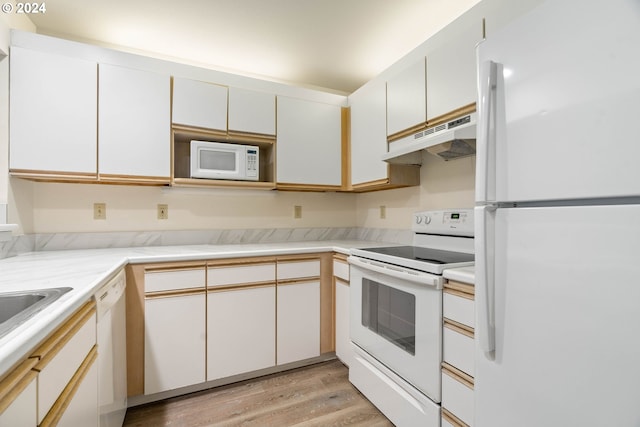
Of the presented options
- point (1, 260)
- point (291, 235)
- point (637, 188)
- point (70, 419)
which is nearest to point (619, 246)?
point (637, 188)

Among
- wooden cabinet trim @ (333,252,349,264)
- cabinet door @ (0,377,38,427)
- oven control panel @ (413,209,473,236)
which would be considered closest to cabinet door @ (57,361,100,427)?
cabinet door @ (0,377,38,427)

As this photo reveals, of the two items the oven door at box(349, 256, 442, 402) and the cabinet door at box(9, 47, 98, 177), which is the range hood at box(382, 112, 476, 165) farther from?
the cabinet door at box(9, 47, 98, 177)

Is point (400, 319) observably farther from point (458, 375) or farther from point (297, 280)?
point (297, 280)

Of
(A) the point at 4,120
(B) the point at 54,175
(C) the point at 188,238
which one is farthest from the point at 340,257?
(A) the point at 4,120

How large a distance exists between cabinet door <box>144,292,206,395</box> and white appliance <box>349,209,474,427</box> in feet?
3.34

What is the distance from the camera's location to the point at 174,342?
187cm

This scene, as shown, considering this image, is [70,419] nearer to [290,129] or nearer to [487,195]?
[487,195]

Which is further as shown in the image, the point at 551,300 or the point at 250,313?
the point at 250,313

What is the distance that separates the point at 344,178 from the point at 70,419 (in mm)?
2292

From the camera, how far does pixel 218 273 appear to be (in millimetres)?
1977

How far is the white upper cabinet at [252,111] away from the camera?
91.0 inches

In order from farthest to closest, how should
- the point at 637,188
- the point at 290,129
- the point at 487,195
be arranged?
the point at 290,129 < the point at 487,195 < the point at 637,188

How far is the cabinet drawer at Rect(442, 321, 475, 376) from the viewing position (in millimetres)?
1218

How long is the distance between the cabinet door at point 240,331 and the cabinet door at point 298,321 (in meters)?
0.06
